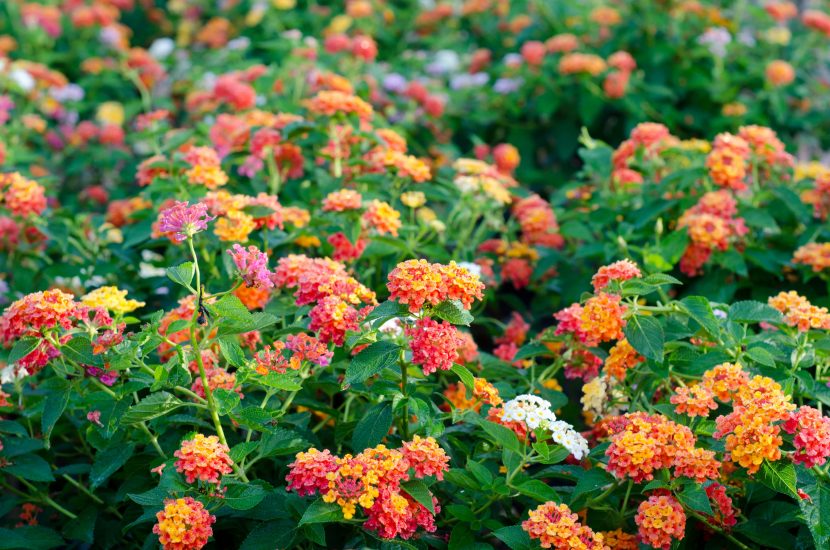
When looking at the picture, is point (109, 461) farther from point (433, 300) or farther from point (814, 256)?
point (814, 256)

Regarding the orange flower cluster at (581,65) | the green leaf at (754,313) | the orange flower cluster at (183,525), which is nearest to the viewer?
the orange flower cluster at (183,525)

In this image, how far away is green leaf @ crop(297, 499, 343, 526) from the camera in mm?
1663

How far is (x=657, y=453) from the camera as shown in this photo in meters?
1.76

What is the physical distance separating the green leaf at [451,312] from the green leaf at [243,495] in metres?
0.45

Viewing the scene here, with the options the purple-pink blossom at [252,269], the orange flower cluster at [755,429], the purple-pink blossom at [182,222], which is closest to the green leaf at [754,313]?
the orange flower cluster at [755,429]

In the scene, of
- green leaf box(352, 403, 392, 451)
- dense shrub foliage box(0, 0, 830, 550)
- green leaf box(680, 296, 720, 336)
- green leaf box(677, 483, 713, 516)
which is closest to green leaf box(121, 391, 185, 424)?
dense shrub foliage box(0, 0, 830, 550)

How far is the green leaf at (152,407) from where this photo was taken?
1783 mm

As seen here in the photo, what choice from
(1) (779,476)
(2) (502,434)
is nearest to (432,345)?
(2) (502,434)

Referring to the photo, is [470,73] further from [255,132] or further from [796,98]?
[255,132]

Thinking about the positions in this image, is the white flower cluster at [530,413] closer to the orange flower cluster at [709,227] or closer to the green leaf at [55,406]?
the green leaf at [55,406]

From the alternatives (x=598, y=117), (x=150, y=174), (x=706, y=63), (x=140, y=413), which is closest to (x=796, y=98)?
(x=706, y=63)

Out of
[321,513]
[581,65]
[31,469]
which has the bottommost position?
[31,469]

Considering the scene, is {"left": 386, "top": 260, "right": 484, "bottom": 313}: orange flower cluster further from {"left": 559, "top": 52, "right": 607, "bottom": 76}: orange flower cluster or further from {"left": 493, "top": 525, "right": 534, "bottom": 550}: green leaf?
{"left": 559, "top": 52, "right": 607, "bottom": 76}: orange flower cluster

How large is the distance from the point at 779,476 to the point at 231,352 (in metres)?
1.00
